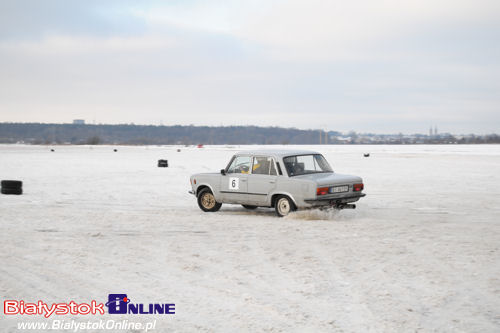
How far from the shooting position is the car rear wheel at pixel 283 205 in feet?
42.2

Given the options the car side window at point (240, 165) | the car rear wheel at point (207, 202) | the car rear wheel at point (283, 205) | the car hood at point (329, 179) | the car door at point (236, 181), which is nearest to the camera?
the car hood at point (329, 179)

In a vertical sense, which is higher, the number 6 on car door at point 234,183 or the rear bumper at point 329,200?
the number 6 on car door at point 234,183

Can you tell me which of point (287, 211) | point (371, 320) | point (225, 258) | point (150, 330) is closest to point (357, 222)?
point (287, 211)

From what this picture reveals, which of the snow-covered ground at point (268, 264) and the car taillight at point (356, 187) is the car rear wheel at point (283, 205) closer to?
the snow-covered ground at point (268, 264)

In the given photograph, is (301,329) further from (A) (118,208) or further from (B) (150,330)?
(A) (118,208)

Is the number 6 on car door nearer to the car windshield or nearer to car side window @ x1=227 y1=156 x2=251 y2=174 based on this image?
car side window @ x1=227 y1=156 x2=251 y2=174

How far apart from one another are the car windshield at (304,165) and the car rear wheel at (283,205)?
0.56 meters

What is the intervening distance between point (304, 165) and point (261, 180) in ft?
3.48

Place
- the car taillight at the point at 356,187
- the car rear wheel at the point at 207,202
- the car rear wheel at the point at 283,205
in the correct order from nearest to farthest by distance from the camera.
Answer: the car rear wheel at the point at 283,205 → the car taillight at the point at 356,187 → the car rear wheel at the point at 207,202

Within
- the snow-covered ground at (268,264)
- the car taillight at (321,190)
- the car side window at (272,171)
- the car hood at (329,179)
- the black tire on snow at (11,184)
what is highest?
the car side window at (272,171)

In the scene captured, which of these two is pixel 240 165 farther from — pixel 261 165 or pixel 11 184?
pixel 11 184

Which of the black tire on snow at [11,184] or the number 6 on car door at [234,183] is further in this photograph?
the black tire on snow at [11,184]

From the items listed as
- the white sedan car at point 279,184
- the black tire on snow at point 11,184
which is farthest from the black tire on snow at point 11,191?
the white sedan car at point 279,184

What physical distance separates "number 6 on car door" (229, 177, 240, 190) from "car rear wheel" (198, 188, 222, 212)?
779 mm
